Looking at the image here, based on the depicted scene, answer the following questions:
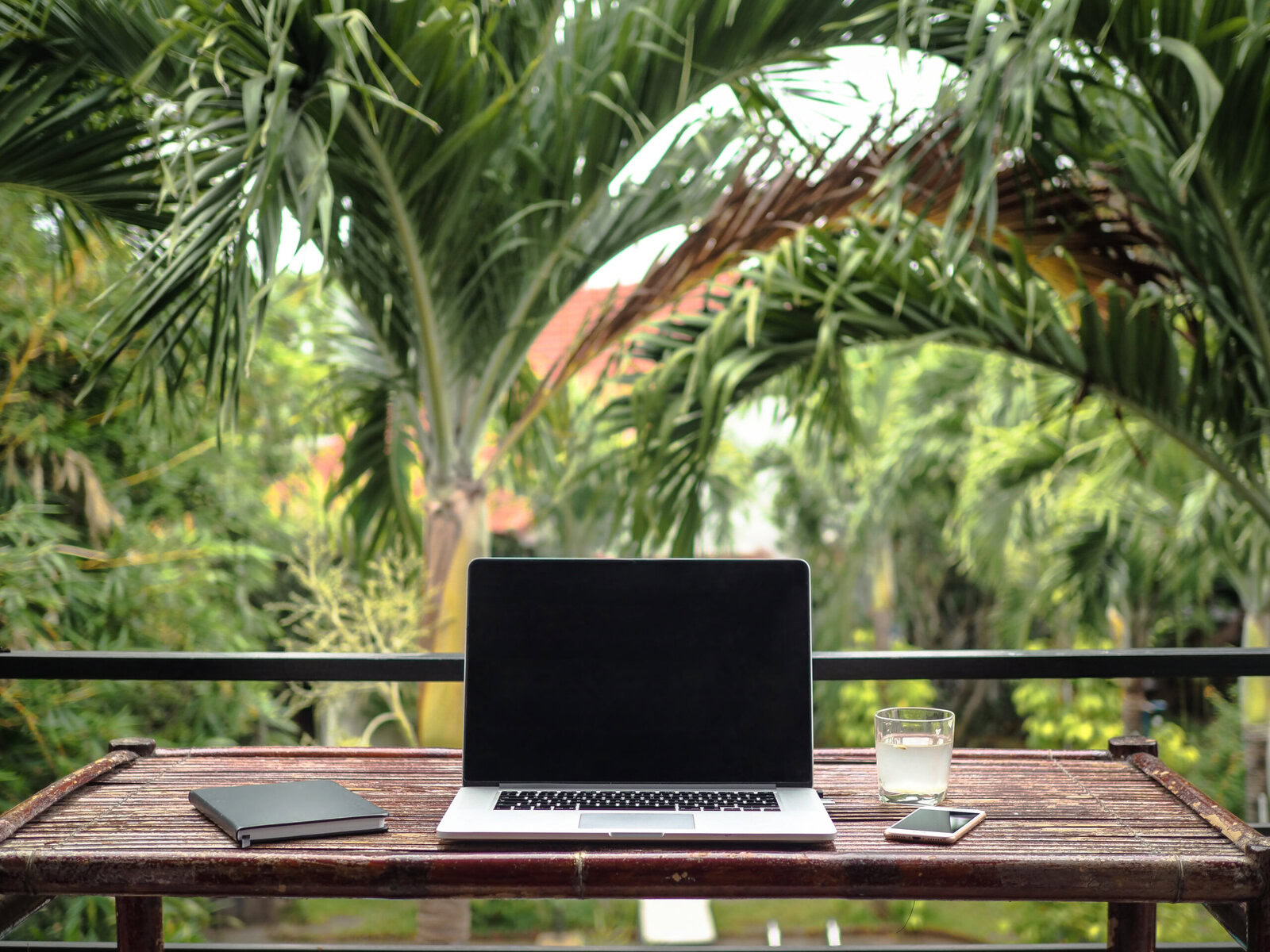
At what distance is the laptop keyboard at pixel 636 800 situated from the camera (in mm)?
1076

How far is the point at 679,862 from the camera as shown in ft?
3.09

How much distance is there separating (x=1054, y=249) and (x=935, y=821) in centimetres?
165

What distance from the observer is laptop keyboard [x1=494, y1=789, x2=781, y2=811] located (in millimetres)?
1076

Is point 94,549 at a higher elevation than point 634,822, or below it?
below

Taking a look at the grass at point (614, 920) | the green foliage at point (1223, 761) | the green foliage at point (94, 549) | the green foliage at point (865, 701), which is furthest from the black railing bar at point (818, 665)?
the green foliage at point (865, 701)

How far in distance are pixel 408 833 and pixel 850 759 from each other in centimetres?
55

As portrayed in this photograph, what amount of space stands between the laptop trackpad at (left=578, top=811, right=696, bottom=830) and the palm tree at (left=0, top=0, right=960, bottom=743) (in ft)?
2.61

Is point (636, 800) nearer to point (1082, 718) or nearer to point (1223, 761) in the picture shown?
point (1082, 718)

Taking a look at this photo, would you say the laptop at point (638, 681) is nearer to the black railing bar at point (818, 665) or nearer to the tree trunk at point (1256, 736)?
the black railing bar at point (818, 665)

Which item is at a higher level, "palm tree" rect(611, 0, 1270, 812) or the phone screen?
"palm tree" rect(611, 0, 1270, 812)

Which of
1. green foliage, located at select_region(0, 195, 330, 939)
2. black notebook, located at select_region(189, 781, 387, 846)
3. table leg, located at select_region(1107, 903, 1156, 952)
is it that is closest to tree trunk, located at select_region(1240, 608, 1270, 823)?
green foliage, located at select_region(0, 195, 330, 939)

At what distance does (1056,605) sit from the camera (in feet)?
23.7

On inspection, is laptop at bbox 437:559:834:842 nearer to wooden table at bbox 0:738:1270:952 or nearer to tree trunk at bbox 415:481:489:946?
wooden table at bbox 0:738:1270:952

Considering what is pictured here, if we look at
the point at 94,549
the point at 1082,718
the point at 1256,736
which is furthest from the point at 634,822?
the point at 1082,718
